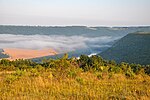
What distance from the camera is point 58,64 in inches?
647

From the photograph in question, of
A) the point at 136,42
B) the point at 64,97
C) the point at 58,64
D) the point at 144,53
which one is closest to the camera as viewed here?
the point at 64,97

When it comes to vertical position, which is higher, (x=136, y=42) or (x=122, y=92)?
(x=122, y=92)

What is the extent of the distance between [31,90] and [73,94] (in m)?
1.63

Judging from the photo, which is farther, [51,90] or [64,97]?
[51,90]

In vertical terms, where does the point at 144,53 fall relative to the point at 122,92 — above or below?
below

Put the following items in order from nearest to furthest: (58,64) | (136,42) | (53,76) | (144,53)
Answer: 1. (53,76)
2. (58,64)
3. (144,53)
4. (136,42)

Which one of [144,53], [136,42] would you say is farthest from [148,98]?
[136,42]

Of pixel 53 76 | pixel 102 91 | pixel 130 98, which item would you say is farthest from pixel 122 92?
pixel 53 76

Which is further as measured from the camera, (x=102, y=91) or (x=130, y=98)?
(x=102, y=91)

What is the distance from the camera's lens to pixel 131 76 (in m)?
16.5

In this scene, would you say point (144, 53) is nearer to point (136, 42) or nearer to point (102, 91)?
point (136, 42)

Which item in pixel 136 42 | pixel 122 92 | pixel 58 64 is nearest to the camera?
pixel 122 92

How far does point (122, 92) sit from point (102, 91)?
66 cm

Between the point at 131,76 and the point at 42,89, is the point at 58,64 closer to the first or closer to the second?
the point at 131,76
